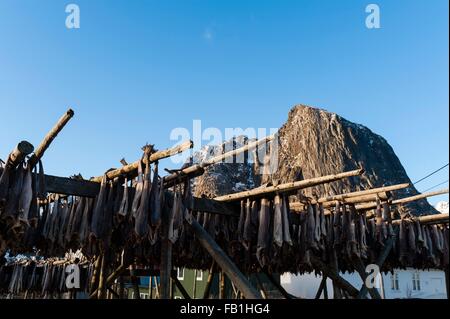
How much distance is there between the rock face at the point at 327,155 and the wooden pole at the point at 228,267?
189ft

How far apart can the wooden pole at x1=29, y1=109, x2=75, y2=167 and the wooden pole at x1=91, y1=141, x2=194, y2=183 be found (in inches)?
41.5

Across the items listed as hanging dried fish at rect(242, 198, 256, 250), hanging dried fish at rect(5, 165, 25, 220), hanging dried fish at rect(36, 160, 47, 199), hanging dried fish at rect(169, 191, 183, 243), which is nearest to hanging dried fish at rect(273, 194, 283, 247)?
hanging dried fish at rect(242, 198, 256, 250)

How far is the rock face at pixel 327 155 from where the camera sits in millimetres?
66875

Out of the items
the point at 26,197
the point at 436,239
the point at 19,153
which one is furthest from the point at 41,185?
the point at 436,239

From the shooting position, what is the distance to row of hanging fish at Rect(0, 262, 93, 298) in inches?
594

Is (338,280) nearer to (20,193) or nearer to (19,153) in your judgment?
(20,193)

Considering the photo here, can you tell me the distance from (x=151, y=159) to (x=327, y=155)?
66436 mm

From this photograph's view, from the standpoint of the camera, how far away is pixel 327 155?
227 feet

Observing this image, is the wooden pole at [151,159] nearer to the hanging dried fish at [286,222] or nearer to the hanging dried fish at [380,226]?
the hanging dried fish at [286,222]
